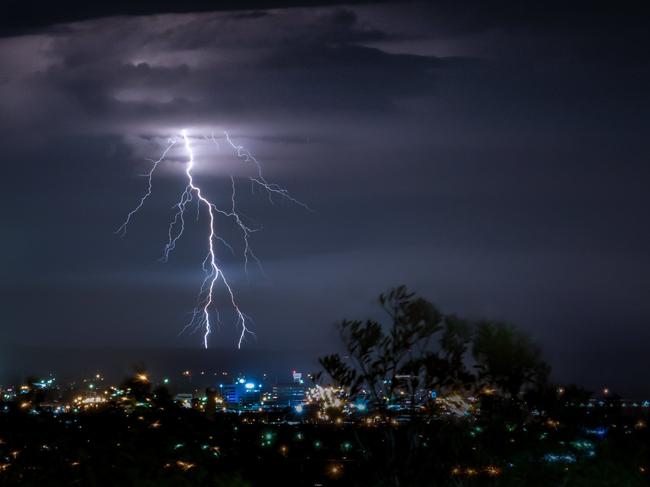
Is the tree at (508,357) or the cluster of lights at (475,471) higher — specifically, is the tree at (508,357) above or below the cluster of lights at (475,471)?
above

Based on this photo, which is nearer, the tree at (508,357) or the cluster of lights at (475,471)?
the cluster of lights at (475,471)

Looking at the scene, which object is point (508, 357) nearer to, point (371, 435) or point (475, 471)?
point (371, 435)

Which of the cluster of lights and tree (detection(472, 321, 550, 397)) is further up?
tree (detection(472, 321, 550, 397))

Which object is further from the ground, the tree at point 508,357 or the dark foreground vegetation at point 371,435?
the tree at point 508,357

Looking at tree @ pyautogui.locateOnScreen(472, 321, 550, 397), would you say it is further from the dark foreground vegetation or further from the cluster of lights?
the cluster of lights

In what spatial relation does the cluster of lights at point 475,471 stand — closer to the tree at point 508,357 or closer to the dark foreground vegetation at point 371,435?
the dark foreground vegetation at point 371,435

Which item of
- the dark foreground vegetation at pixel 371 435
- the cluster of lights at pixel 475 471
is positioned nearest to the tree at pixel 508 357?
the dark foreground vegetation at pixel 371 435

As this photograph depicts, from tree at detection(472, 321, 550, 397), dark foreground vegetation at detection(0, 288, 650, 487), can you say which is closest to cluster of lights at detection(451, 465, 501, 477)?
dark foreground vegetation at detection(0, 288, 650, 487)

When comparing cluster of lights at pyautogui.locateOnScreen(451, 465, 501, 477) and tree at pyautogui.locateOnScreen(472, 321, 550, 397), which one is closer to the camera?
cluster of lights at pyautogui.locateOnScreen(451, 465, 501, 477)

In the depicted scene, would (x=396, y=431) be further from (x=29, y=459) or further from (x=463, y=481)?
(x=29, y=459)
